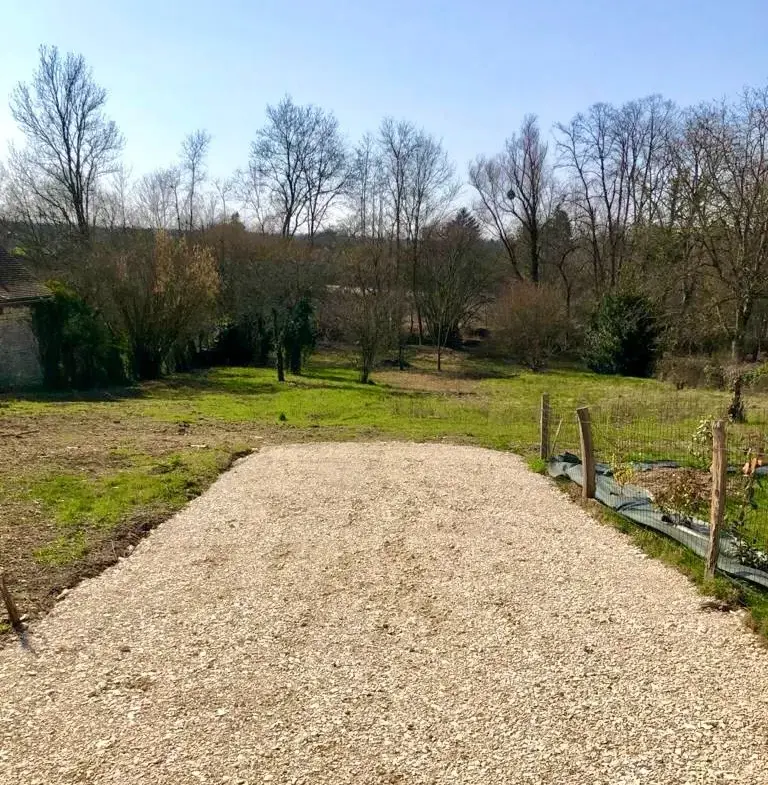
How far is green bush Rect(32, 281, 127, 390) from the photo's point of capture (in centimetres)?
2177

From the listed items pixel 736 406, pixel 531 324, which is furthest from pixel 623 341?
pixel 736 406

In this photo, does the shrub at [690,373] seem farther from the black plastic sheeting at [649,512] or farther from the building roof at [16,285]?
the building roof at [16,285]

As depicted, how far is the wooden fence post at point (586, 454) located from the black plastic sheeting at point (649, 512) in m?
0.13

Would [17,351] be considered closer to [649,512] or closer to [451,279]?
[649,512]

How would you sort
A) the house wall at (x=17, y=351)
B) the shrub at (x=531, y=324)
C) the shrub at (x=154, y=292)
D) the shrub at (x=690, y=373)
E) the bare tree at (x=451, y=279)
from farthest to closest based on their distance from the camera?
the bare tree at (x=451, y=279) < the shrub at (x=531, y=324) < the shrub at (x=690, y=373) < the shrub at (x=154, y=292) < the house wall at (x=17, y=351)

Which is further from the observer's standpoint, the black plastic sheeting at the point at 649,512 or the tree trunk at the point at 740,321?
the tree trunk at the point at 740,321

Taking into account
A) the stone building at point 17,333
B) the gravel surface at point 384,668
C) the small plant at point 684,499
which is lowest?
the gravel surface at point 384,668

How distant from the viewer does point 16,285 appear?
22.0 metres

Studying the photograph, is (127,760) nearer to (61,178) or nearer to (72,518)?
(72,518)

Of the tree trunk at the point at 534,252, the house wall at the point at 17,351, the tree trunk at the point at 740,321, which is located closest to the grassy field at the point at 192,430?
the tree trunk at the point at 740,321

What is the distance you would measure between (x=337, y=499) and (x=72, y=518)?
11.1 ft

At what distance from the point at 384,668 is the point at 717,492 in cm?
351

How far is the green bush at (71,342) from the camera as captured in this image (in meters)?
21.8

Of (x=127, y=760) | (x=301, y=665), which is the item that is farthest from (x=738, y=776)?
(x=127, y=760)
